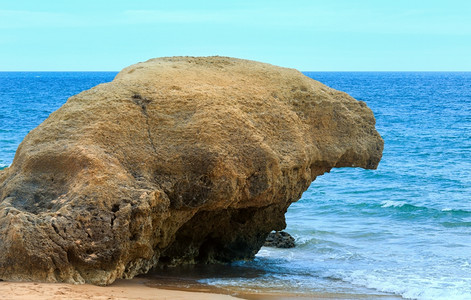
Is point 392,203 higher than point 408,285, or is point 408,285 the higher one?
point 408,285

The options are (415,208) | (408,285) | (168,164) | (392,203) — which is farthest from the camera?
(392,203)

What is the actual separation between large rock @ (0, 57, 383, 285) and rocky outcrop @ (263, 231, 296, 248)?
5.45ft

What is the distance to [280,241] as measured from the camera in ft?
34.9

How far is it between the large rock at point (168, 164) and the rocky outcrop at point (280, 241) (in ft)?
5.45

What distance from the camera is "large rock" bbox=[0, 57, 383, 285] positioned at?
19.7ft

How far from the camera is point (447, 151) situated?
22.8 m

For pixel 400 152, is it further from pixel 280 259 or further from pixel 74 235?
pixel 74 235

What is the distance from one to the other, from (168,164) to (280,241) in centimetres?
433

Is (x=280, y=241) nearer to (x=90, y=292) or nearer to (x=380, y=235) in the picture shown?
(x=380, y=235)

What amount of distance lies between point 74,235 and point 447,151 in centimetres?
1918

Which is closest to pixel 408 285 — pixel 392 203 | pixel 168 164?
pixel 168 164

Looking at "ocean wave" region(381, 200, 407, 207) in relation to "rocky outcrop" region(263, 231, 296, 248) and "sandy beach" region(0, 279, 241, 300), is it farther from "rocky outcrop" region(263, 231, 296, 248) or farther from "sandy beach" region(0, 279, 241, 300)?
"sandy beach" region(0, 279, 241, 300)

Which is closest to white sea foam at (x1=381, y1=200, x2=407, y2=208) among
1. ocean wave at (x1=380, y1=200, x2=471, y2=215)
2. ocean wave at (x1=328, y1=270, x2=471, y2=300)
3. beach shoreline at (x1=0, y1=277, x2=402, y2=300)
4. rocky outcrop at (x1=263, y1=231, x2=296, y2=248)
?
ocean wave at (x1=380, y1=200, x2=471, y2=215)

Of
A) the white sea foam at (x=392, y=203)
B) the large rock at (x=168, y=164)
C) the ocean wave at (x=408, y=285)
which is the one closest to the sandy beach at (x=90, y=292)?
the large rock at (x=168, y=164)
